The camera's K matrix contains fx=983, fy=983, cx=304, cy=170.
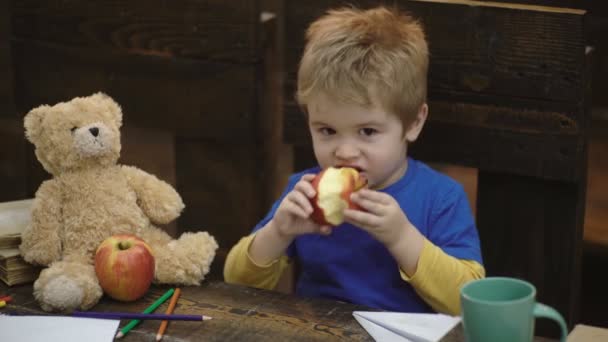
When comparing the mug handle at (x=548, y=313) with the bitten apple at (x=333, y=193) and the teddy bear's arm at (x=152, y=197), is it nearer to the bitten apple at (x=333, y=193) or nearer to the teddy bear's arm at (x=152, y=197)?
the bitten apple at (x=333, y=193)

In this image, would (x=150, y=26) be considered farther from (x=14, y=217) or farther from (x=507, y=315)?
(x=507, y=315)

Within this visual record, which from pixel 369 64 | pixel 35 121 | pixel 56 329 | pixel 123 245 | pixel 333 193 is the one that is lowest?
pixel 56 329

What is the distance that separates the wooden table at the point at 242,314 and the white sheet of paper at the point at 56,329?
1.4 inches

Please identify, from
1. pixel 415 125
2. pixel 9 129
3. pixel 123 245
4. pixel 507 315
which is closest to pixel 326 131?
pixel 415 125

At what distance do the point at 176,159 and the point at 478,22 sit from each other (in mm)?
925

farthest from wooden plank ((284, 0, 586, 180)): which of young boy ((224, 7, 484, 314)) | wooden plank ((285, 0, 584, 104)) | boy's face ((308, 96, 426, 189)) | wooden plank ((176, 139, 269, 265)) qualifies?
wooden plank ((176, 139, 269, 265))

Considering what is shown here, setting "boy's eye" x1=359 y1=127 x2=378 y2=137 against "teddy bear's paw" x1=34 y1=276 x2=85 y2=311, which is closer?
"teddy bear's paw" x1=34 y1=276 x2=85 y2=311

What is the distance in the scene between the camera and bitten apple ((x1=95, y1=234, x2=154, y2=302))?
171 centimetres

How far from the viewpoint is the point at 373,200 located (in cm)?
170

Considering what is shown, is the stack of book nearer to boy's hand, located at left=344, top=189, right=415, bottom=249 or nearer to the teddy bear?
the teddy bear

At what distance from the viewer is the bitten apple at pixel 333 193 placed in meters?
1.68

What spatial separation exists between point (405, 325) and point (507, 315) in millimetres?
324

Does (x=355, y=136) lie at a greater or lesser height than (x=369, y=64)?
lesser

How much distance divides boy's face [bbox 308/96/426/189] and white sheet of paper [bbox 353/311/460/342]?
1.01ft
